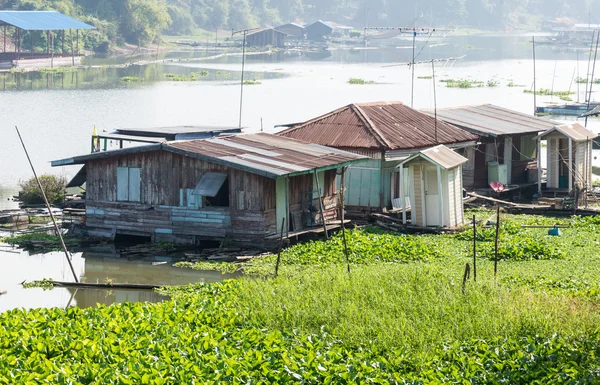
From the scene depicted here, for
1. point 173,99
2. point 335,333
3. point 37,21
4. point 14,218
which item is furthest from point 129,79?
point 335,333

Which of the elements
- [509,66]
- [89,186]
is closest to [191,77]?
[509,66]

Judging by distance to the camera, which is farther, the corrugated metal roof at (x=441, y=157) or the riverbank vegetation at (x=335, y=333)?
the corrugated metal roof at (x=441, y=157)

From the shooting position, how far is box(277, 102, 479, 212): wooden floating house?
26.8 meters

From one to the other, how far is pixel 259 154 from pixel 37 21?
6863 cm

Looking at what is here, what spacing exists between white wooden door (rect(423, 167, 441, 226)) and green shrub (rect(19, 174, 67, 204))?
35.5 ft

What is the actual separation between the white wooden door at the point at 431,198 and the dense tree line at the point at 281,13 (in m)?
89.1

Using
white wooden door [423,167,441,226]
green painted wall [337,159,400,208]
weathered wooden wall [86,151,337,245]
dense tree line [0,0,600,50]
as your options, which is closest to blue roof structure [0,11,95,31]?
dense tree line [0,0,600,50]

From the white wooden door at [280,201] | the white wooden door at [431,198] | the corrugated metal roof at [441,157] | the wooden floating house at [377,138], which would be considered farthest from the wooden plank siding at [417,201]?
the white wooden door at [280,201]

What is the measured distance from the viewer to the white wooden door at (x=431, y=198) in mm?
24547

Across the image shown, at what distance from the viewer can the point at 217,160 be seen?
22.9 metres

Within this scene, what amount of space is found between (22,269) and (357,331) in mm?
10580

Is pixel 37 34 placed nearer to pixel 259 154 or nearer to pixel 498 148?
pixel 498 148

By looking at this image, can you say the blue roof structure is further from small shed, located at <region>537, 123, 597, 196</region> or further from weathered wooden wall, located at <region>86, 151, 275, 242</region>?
weathered wooden wall, located at <region>86, 151, 275, 242</region>

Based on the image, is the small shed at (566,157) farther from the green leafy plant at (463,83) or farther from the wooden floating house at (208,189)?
the green leafy plant at (463,83)
